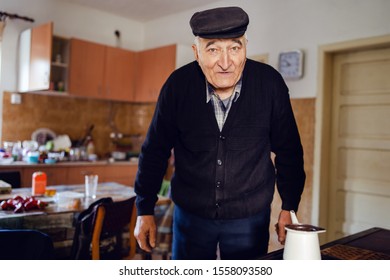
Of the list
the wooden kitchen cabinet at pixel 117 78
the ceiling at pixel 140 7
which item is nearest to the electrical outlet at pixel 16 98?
the ceiling at pixel 140 7

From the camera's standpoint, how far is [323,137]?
49.0 inches

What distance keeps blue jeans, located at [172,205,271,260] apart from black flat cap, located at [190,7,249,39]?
0.49 m

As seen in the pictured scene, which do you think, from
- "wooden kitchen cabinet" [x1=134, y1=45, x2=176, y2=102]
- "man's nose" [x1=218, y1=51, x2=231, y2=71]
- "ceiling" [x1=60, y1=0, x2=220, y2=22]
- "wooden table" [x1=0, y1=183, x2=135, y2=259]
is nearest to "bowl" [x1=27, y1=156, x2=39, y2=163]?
"wooden table" [x1=0, y1=183, x2=135, y2=259]

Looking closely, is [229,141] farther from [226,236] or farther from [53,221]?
[53,221]

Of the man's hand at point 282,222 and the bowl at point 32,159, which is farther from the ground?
the bowl at point 32,159

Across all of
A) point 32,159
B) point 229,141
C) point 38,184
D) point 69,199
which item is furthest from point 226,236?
point 32,159

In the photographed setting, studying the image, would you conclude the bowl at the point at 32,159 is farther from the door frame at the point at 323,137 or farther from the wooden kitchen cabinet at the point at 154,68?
the door frame at the point at 323,137

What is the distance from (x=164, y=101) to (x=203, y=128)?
0.14m

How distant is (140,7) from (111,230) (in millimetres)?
874

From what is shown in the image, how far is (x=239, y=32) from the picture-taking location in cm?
97

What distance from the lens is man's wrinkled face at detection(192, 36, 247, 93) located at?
38.2 inches

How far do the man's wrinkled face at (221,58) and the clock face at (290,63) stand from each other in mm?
232

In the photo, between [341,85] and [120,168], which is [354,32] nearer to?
[341,85]

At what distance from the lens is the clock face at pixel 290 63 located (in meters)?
1.18
